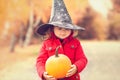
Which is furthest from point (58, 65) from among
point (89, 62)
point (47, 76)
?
point (89, 62)

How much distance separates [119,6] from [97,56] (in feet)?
1.11

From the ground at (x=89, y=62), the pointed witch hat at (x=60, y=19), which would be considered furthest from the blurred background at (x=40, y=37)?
the pointed witch hat at (x=60, y=19)

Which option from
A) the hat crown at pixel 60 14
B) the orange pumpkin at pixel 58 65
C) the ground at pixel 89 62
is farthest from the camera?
the ground at pixel 89 62

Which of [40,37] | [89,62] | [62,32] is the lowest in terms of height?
[89,62]

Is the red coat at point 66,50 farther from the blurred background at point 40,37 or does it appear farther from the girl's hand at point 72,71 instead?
the blurred background at point 40,37

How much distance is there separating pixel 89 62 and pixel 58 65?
106 cm

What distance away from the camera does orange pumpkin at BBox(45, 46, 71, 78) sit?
1438 millimetres

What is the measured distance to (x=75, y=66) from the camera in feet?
4.83

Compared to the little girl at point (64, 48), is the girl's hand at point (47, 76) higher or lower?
lower

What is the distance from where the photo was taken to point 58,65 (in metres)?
1.44

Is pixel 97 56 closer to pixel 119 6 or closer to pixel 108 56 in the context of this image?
pixel 108 56

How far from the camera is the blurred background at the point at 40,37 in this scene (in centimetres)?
248

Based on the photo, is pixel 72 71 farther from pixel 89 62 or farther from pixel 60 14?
pixel 89 62

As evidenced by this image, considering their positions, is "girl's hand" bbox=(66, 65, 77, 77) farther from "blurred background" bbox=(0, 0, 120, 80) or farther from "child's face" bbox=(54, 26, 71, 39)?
"blurred background" bbox=(0, 0, 120, 80)
